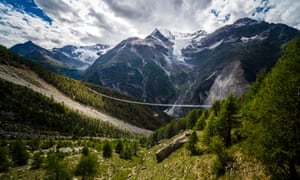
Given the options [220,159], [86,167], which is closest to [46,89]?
[86,167]

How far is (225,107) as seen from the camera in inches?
1088

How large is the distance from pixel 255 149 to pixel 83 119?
13752 cm

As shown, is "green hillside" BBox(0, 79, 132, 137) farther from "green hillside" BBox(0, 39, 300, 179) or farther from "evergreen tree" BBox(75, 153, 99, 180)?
"evergreen tree" BBox(75, 153, 99, 180)

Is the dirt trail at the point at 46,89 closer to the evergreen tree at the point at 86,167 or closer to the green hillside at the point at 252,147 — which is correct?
the green hillside at the point at 252,147

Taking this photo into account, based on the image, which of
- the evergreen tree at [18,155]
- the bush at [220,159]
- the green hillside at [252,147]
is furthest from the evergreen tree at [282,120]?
the evergreen tree at [18,155]

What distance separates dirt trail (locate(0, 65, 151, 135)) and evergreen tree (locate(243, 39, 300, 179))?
158690 millimetres

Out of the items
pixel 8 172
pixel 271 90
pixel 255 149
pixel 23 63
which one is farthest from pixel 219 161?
pixel 23 63

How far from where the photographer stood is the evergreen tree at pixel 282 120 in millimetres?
10711

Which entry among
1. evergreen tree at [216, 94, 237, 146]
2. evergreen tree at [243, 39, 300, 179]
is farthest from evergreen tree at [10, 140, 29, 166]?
evergreen tree at [243, 39, 300, 179]

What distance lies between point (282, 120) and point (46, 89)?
18916cm

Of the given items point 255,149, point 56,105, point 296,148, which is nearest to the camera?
point 296,148

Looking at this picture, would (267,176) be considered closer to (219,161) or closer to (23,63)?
(219,161)

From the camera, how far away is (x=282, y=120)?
11203 mm

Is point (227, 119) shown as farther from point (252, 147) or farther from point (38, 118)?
point (38, 118)
